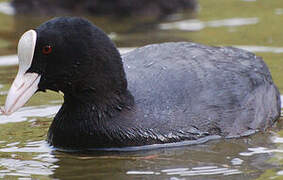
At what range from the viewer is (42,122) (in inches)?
270

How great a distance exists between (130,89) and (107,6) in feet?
19.0

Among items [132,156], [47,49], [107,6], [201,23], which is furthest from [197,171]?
[107,6]

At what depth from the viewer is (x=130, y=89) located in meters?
6.24

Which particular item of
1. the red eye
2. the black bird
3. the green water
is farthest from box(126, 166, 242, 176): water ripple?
the red eye

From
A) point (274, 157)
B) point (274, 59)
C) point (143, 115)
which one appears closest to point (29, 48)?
point (143, 115)

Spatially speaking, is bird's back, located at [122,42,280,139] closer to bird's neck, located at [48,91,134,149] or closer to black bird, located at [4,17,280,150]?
black bird, located at [4,17,280,150]

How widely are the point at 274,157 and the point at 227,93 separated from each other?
32.3 inches

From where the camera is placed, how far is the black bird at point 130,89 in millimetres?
5684

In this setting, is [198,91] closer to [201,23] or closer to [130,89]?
[130,89]

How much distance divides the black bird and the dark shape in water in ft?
16.2

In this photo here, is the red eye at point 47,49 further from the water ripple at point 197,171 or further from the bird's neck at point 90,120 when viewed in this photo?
the water ripple at point 197,171

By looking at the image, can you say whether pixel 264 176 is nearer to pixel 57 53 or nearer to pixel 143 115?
pixel 143 115

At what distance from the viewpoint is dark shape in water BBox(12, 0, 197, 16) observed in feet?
38.4

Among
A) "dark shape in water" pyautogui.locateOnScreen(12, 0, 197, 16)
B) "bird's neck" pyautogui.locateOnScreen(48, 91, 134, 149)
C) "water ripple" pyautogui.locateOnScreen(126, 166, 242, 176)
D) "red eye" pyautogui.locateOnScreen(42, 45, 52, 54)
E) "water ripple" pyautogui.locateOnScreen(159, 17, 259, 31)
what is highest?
"dark shape in water" pyautogui.locateOnScreen(12, 0, 197, 16)
